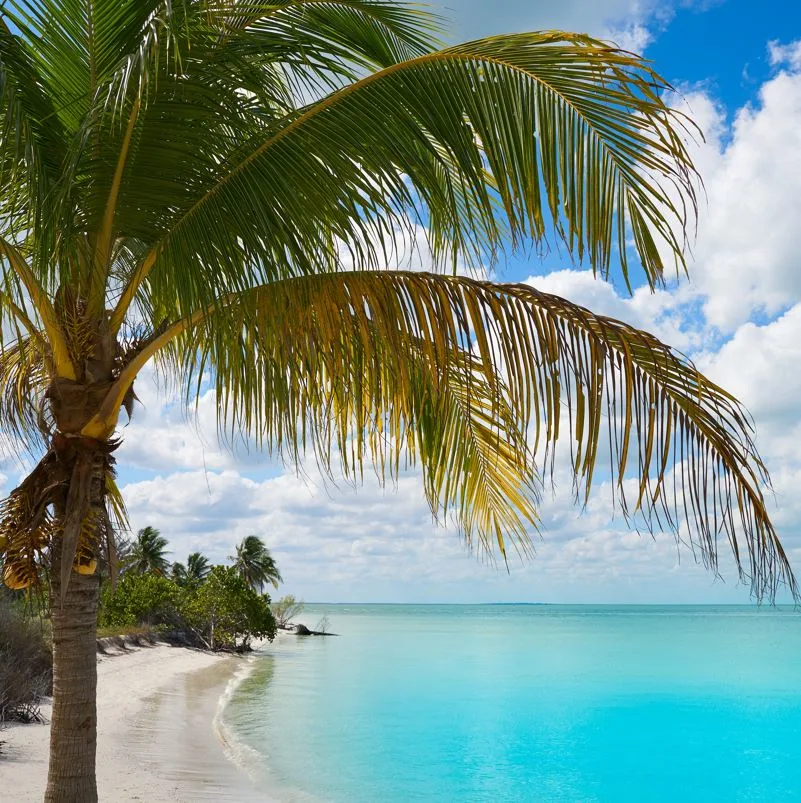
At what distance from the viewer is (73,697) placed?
3740mm

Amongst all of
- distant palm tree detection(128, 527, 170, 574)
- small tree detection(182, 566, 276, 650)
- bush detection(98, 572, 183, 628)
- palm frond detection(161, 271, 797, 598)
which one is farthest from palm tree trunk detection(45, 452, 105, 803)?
distant palm tree detection(128, 527, 170, 574)

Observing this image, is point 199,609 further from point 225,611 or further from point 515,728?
point 515,728

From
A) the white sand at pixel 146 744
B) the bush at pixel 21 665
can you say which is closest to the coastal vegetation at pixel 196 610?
the white sand at pixel 146 744

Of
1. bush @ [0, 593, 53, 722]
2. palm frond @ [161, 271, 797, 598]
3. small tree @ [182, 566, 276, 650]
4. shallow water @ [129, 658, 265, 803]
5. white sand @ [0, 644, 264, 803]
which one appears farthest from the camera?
small tree @ [182, 566, 276, 650]

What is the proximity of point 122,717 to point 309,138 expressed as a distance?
47.6 ft

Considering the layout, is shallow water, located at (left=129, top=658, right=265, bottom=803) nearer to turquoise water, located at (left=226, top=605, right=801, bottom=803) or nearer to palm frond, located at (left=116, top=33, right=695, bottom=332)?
turquoise water, located at (left=226, top=605, right=801, bottom=803)

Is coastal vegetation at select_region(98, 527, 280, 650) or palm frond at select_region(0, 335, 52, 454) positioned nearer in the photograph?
palm frond at select_region(0, 335, 52, 454)

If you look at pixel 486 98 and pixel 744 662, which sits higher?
pixel 486 98

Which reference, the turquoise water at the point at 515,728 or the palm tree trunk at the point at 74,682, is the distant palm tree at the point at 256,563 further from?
the palm tree trunk at the point at 74,682

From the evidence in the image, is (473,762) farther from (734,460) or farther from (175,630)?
(734,460)

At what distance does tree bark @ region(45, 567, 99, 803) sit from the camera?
145 inches

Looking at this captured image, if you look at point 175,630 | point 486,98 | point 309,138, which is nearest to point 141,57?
point 309,138

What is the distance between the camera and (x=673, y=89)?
3.07m

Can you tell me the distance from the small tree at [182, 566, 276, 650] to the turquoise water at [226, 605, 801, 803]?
2181mm
